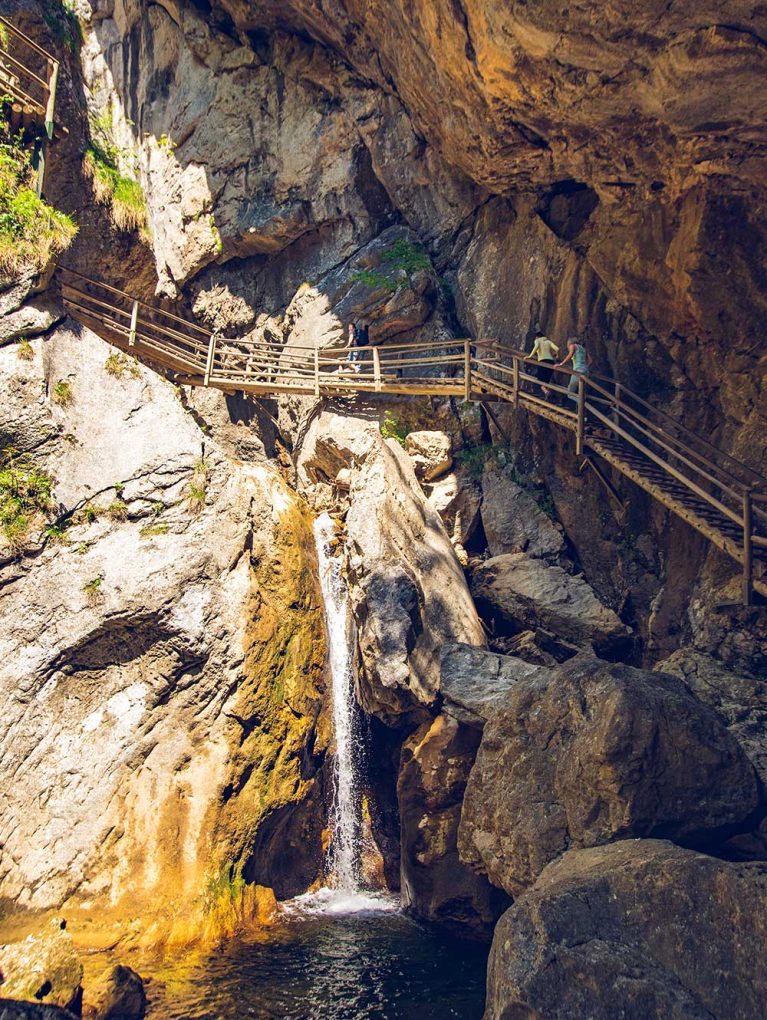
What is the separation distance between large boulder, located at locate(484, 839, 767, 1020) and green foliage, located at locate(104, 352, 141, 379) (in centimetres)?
1067

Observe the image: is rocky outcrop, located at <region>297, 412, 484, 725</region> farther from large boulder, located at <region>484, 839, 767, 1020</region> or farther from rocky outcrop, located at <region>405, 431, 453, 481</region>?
large boulder, located at <region>484, 839, 767, 1020</region>

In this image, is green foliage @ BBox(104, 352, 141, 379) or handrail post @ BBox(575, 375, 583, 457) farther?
green foliage @ BBox(104, 352, 141, 379)

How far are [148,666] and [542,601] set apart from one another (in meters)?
6.73

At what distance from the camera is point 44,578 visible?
1122 cm

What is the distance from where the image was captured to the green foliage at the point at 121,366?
13.1 m

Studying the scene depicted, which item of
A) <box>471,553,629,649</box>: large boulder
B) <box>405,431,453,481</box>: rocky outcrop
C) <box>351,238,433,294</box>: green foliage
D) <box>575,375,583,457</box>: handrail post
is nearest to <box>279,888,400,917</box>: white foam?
<box>471,553,629,649</box>: large boulder

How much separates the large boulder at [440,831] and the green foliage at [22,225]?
33.5 ft

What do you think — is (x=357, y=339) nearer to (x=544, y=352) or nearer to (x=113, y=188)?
(x=544, y=352)

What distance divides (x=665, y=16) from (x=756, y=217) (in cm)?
326

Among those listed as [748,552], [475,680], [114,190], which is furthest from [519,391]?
[114,190]

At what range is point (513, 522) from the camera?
15.0m

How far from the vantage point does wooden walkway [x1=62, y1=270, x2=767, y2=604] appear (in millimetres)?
10758

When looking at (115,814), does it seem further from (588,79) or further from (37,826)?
(588,79)

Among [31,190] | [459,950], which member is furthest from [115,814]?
[31,190]
